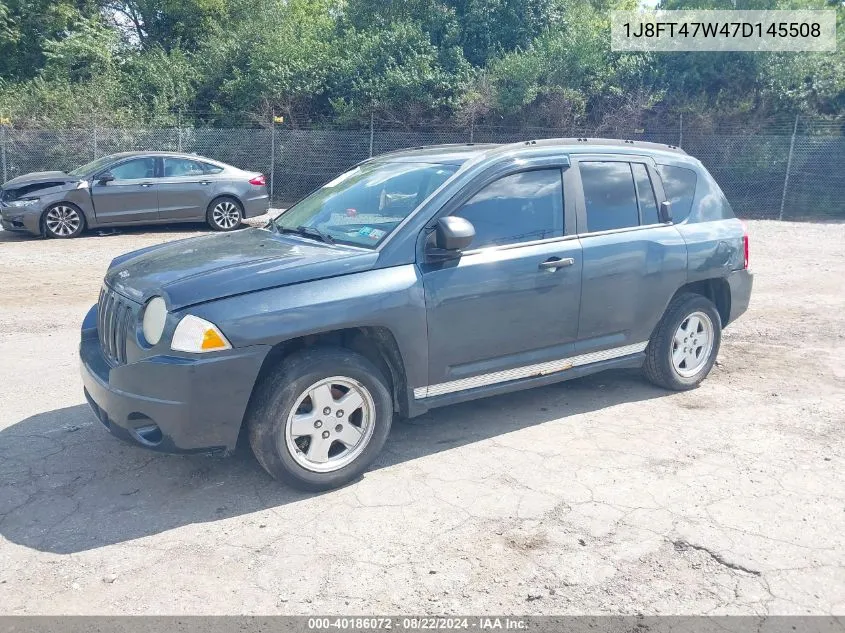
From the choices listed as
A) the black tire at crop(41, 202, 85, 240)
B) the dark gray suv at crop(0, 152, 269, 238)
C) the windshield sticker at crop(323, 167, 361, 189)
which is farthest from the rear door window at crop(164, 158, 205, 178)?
the windshield sticker at crop(323, 167, 361, 189)

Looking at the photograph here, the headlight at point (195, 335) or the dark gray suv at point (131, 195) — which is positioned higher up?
the dark gray suv at point (131, 195)

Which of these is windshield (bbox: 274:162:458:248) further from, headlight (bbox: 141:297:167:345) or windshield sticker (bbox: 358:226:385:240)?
headlight (bbox: 141:297:167:345)

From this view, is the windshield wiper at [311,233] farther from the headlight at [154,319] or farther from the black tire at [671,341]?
the black tire at [671,341]

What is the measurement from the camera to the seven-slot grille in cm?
418

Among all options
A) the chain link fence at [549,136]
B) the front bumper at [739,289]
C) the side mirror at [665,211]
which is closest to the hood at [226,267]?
the side mirror at [665,211]

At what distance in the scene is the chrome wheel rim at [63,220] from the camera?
1335 centimetres

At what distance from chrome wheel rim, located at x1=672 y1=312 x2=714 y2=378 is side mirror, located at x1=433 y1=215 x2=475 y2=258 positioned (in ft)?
7.24

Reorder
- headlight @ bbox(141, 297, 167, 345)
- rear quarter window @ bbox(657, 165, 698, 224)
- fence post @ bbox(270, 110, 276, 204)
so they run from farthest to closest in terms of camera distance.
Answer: fence post @ bbox(270, 110, 276, 204)
rear quarter window @ bbox(657, 165, 698, 224)
headlight @ bbox(141, 297, 167, 345)

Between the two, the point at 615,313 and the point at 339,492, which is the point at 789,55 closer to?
the point at 615,313

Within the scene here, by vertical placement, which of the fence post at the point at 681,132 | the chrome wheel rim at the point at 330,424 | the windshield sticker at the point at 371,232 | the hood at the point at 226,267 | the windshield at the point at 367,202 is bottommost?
the chrome wheel rim at the point at 330,424

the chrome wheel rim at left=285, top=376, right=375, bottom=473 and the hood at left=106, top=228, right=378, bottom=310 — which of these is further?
the chrome wheel rim at left=285, top=376, right=375, bottom=473

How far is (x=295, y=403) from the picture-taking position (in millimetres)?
4109

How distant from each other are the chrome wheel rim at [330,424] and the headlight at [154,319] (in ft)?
2.60

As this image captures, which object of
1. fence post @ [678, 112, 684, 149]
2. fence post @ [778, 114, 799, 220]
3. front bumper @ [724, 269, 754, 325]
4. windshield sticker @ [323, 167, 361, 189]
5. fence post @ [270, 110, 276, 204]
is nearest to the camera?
windshield sticker @ [323, 167, 361, 189]
